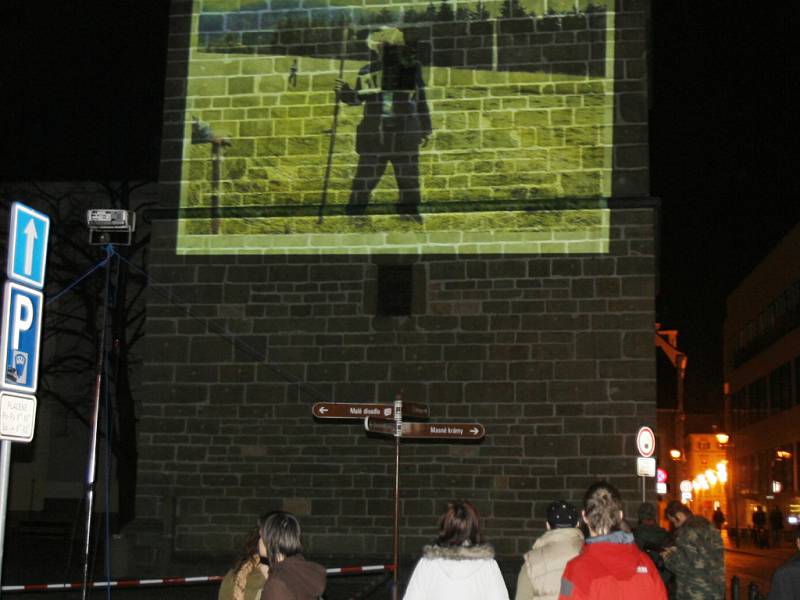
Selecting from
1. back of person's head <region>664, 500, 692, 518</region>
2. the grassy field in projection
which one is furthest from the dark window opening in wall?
back of person's head <region>664, 500, 692, 518</region>

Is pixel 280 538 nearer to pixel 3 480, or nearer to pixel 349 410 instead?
pixel 3 480

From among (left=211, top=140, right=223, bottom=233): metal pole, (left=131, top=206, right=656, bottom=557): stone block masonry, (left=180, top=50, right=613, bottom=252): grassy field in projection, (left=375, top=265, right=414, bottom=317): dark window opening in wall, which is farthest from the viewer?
(left=211, top=140, right=223, bottom=233): metal pole

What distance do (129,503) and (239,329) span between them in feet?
37.6

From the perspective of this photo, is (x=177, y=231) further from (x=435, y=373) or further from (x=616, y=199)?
(x=616, y=199)

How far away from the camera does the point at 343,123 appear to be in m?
16.4

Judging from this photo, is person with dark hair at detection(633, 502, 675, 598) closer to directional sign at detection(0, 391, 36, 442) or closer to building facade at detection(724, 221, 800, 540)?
directional sign at detection(0, 391, 36, 442)

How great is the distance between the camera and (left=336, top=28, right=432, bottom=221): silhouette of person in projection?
16203 mm

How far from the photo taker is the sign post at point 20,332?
717 cm

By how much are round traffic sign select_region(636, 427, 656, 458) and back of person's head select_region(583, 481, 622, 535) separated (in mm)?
9270

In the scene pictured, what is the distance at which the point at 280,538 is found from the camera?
218 inches

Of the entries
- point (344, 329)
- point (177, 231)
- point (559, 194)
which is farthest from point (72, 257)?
point (559, 194)

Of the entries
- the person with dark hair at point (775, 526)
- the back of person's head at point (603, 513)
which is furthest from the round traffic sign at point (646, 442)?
the person with dark hair at point (775, 526)

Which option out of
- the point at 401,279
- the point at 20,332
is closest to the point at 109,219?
the point at 20,332

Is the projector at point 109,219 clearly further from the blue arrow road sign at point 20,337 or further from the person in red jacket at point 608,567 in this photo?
the person in red jacket at point 608,567
